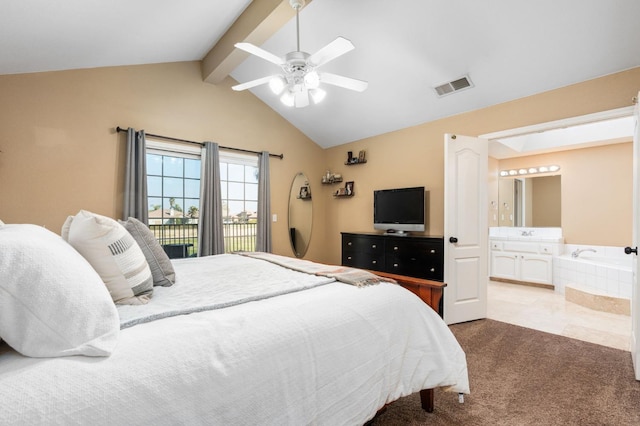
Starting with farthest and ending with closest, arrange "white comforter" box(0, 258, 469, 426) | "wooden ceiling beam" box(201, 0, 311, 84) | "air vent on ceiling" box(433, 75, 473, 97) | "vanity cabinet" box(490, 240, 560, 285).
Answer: "vanity cabinet" box(490, 240, 560, 285)
"air vent on ceiling" box(433, 75, 473, 97)
"wooden ceiling beam" box(201, 0, 311, 84)
"white comforter" box(0, 258, 469, 426)

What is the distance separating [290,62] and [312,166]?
3.21m

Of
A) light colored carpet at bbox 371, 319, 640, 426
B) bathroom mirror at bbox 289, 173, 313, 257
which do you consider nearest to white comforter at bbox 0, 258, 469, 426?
light colored carpet at bbox 371, 319, 640, 426

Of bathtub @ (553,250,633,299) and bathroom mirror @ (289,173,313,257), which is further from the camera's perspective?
bathroom mirror @ (289,173,313,257)

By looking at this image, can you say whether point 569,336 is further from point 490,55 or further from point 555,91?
point 490,55

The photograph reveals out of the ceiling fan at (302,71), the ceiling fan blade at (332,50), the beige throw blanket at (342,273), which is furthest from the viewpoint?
the ceiling fan at (302,71)

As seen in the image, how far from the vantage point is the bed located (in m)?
0.79

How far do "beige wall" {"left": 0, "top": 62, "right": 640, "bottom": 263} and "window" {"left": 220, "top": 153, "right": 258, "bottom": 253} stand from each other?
270mm

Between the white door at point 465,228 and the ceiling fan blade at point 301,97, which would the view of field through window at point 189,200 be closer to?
the ceiling fan blade at point 301,97

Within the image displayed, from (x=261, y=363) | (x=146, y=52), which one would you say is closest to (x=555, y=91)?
(x=261, y=363)

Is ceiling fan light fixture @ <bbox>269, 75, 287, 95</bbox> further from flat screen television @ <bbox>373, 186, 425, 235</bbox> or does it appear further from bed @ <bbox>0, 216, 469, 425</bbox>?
flat screen television @ <bbox>373, 186, 425, 235</bbox>

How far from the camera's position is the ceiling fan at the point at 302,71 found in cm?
215

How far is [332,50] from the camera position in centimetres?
212

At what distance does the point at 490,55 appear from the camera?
2959 mm

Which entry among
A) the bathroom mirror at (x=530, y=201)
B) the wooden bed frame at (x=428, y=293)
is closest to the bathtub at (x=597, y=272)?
the bathroom mirror at (x=530, y=201)
